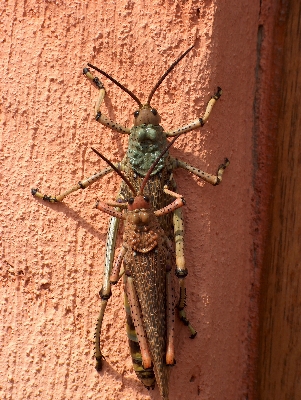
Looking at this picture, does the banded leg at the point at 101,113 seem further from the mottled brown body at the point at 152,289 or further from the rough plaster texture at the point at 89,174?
the mottled brown body at the point at 152,289

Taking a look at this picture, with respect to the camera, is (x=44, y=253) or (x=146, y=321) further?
(x=44, y=253)

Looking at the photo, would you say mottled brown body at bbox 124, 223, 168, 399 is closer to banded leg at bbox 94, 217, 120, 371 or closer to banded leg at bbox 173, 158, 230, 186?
banded leg at bbox 94, 217, 120, 371

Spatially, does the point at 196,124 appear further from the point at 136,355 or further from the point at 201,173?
the point at 136,355

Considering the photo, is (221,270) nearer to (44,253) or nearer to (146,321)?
(146,321)

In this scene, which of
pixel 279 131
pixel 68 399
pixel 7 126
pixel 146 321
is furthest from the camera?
pixel 279 131

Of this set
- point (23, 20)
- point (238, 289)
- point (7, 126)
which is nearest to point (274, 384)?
point (238, 289)

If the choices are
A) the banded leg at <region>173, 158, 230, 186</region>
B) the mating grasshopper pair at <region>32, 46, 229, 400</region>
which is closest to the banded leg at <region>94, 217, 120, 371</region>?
the mating grasshopper pair at <region>32, 46, 229, 400</region>

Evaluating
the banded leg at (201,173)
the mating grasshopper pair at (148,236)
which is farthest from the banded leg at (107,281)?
the banded leg at (201,173)
